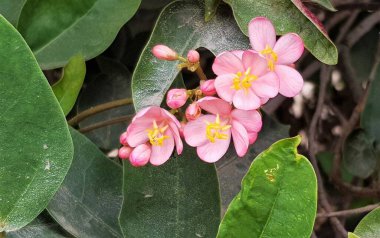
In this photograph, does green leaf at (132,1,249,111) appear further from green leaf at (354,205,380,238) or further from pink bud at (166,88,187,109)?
green leaf at (354,205,380,238)

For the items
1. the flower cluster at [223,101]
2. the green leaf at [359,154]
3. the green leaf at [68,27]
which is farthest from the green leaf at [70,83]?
the green leaf at [359,154]

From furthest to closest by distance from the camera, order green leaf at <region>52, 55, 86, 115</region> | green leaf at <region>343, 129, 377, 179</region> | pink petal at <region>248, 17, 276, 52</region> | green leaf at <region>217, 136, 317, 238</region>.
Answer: green leaf at <region>343, 129, 377, 179</region>
green leaf at <region>52, 55, 86, 115</region>
pink petal at <region>248, 17, 276, 52</region>
green leaf at <region>217, 136, 317, 238</region>

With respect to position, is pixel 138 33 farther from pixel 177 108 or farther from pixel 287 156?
pixel 287 156

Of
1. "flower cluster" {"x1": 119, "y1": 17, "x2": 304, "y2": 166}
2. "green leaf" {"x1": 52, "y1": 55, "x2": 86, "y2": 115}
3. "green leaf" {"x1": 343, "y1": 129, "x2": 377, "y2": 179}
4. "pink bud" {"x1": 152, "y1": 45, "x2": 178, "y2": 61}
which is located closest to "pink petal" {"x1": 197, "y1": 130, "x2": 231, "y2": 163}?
"flower cluster" {"x1": 119, "y1": 17, "x2": 304, "y2": 166}

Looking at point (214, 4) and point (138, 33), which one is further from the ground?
point (214, 4)

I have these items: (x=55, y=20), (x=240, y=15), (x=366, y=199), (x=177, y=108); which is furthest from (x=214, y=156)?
(x=366, y=199)

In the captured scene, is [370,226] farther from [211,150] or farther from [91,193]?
[91,193]

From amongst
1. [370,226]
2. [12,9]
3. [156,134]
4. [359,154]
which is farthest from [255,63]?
[359,154]

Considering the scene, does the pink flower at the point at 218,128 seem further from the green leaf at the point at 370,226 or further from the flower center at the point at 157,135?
the green leaf at the point at 370,226
